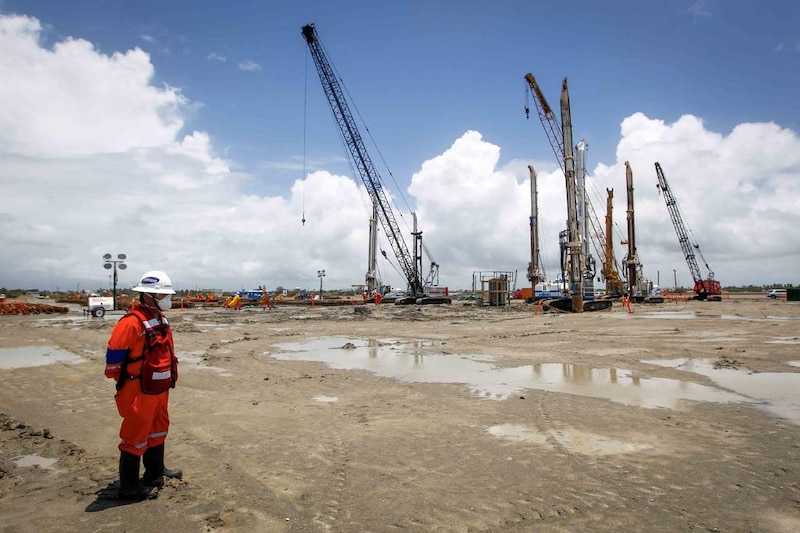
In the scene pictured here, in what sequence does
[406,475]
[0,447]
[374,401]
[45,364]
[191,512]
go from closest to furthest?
1. [191,512]
2. [406,475]
3. [0,447]
4. [374,401]
5. [45,364]

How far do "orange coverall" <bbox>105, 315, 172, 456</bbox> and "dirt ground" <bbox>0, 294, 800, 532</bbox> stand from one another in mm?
545

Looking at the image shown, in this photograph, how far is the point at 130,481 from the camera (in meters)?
4.30

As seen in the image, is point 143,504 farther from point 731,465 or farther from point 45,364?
point 45,364

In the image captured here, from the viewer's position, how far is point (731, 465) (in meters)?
5.00

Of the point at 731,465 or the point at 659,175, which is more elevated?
the point at 659,175

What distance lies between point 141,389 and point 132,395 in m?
0.08

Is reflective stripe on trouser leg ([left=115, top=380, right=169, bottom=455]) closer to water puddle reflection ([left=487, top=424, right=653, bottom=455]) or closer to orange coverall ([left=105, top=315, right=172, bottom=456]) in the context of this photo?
orange coverall ([left=105, top=315, right=172, bottom=456])

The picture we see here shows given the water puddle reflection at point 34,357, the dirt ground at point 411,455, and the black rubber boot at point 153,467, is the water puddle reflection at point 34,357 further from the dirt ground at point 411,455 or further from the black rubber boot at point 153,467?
the black rubber boot at point 153,467

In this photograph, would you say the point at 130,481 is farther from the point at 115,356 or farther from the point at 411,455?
the point at 411,455

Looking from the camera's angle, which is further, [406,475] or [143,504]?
[406,475]

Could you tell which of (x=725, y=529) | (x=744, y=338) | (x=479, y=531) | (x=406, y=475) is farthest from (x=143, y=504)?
(x=744, y=338)

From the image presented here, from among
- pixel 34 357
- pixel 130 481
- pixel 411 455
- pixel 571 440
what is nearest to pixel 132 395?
pixel 130 481

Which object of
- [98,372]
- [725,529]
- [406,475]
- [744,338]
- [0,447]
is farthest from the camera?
[744,338]

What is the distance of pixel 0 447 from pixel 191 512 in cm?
358
